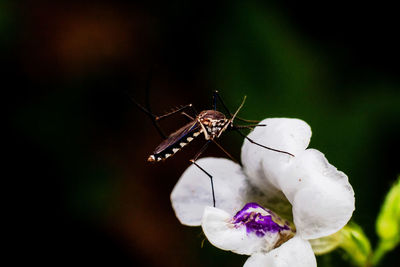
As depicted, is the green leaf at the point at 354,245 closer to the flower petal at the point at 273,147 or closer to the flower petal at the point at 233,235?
the flower petal at the point at 273,147

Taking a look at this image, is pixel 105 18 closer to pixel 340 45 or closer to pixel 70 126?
pixel 70 126

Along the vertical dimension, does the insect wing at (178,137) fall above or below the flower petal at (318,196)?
above

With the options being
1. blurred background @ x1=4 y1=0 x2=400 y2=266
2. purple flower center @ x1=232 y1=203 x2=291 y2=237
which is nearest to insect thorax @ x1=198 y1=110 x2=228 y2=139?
purple flower center @ x1=232 y1=203 x2=291 y2=237

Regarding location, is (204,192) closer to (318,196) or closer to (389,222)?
(318,196)

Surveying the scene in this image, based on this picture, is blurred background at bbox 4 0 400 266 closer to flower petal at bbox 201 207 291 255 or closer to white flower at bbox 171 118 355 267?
white flower at bbox 171 118 355 267

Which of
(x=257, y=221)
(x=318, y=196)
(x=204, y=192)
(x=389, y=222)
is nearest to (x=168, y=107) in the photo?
(x=204, y=192)

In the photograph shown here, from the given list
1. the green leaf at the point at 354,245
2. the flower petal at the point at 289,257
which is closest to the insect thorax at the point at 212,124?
the flower petal at the point at 289,257

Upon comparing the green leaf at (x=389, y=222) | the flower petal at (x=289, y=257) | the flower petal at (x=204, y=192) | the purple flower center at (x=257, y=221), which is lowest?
the green leaf at (x=389, y=222)

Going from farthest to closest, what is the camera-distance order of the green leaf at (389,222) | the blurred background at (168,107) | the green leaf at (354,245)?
the blurred background at (168,107), the green leaf at (389,222), the green leaf at (354,245)
